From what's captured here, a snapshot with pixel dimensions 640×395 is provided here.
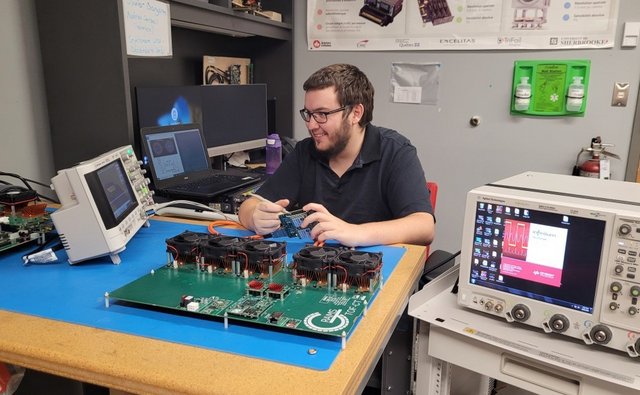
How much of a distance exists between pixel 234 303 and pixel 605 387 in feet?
2.37

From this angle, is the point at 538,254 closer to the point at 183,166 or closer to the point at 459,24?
the point at 183,166

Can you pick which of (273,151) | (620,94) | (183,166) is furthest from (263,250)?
(620,94)

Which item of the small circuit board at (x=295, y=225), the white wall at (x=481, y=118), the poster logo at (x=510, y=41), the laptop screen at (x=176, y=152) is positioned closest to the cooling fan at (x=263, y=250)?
the small circuit board at (x=295, y=225)

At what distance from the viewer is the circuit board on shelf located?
0.89 m

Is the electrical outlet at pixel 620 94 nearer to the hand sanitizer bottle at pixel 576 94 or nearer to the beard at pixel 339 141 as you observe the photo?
the hand sanitizer bottle at pixel 576 94

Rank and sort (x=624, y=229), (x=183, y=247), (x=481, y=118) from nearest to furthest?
1. (x=624, y=229)
2. (x=183, y=247)
3. (x=481, y=118)

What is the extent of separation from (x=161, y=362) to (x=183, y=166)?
4.55 feet

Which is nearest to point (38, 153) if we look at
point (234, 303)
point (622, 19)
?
point (234, 303)

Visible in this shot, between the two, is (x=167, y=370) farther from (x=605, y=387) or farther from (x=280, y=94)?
(x=280, y=94)

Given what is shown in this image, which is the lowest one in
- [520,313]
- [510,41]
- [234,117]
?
[520,313]

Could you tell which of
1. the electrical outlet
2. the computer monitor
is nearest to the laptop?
the computer monitor

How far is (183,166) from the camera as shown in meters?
2.06

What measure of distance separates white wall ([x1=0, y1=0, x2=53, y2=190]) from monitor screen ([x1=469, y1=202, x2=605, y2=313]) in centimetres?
160

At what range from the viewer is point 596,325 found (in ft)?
3.10
